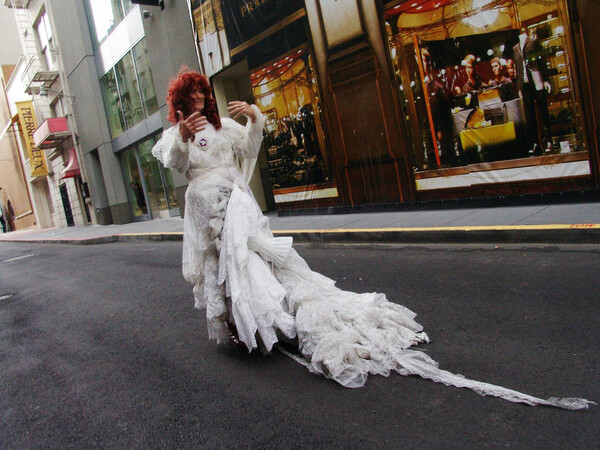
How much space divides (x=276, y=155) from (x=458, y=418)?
9.59m

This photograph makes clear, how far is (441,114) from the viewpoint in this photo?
25.5ft

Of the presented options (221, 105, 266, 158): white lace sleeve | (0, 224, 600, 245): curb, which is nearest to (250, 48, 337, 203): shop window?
(0, 224, 600, 245): curb

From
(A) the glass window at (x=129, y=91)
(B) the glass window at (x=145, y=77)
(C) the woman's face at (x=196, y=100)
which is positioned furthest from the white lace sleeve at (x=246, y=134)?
(A) the glass window at (x=129, y=91)

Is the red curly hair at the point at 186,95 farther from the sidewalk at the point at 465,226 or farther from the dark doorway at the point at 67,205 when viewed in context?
the dark doorway at the point at 67,205

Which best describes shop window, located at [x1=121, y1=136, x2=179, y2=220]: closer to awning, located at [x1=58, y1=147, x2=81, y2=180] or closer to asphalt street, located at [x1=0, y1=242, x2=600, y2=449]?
awning, located at [x1=58, y1=147, x2=81, y2=180]

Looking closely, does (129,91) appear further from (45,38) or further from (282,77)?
(282,77)

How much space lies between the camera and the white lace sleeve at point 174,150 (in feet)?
10.4

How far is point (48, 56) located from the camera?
2564 centimetres

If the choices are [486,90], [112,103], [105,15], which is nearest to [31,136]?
[112,103]

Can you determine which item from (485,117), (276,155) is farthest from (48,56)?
(485,117)

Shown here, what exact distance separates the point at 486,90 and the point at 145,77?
13.8m

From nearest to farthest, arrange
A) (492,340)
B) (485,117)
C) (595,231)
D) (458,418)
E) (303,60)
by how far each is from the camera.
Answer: (458,418) → (492,340) → (595,231) → (485,117) → (303,60)

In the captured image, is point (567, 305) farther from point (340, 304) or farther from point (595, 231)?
point (595, 231)

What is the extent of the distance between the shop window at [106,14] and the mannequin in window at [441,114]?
13.4 metres
